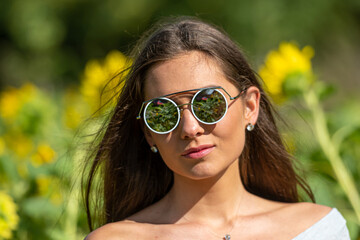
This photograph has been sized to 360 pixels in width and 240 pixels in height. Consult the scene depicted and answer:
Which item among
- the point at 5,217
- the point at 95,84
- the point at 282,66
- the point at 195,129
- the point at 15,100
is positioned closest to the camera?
the point at 195,129

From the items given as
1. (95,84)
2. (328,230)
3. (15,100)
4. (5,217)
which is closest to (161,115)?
(328,230)

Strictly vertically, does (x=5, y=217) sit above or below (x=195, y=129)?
below

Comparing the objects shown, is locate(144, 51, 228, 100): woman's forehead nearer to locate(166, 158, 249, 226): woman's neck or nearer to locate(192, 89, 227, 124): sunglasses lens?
locate(192, 89, 227, 124): sunglasses lens

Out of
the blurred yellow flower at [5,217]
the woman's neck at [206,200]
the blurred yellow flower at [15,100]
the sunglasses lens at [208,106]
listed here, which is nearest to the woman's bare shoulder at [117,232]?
the woman's neck at [206,200]

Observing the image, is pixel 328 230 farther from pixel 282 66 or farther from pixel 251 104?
pixel 282 66

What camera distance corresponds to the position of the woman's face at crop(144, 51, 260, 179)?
1.73 m

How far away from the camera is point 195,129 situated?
5.60 feet

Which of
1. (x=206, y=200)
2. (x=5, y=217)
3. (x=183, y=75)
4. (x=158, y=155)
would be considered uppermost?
(x=183, y=75)

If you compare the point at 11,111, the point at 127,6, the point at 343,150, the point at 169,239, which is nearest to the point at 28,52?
the point at 127,6

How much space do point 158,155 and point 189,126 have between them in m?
0.43

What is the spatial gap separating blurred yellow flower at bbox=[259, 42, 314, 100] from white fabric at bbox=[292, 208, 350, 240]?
2.67 feet

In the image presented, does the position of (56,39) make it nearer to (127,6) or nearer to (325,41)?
(127,6)

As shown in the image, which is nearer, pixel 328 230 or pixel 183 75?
pixel 183 75

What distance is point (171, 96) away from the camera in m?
1.75
